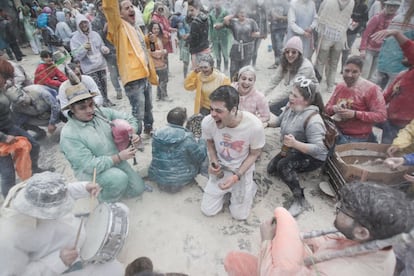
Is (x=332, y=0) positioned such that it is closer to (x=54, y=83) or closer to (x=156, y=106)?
(x=156, y=106)

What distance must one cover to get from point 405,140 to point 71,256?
131 inches

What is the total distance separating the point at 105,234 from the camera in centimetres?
209

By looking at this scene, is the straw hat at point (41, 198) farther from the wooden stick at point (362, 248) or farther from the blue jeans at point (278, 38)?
the blue jeans at point (278, 38)

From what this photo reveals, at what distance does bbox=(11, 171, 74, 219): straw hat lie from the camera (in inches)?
70.4

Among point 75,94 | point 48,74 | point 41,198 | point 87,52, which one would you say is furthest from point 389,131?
point 48,74

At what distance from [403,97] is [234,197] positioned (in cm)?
237

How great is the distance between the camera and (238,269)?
2.08m

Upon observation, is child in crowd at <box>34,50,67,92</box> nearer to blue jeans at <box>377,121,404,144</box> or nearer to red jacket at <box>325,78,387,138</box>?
red jacket at <box>325,78,387,138</box>

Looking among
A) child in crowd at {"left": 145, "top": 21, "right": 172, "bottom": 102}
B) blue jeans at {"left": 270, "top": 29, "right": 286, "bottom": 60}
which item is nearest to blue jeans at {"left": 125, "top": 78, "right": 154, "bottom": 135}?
child in crowd at {"left": 145, "top": 21, "right": 172, "bottom": 102}

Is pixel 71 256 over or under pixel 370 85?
under

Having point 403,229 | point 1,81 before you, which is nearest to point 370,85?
point 403,229

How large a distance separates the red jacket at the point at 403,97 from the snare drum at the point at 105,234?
3.38m

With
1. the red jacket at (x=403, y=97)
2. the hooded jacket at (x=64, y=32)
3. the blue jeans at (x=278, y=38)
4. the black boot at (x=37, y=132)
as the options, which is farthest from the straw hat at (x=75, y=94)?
the hooded jacket at (x=64, y=32)

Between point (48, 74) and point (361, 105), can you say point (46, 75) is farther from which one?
point (361, 105)
